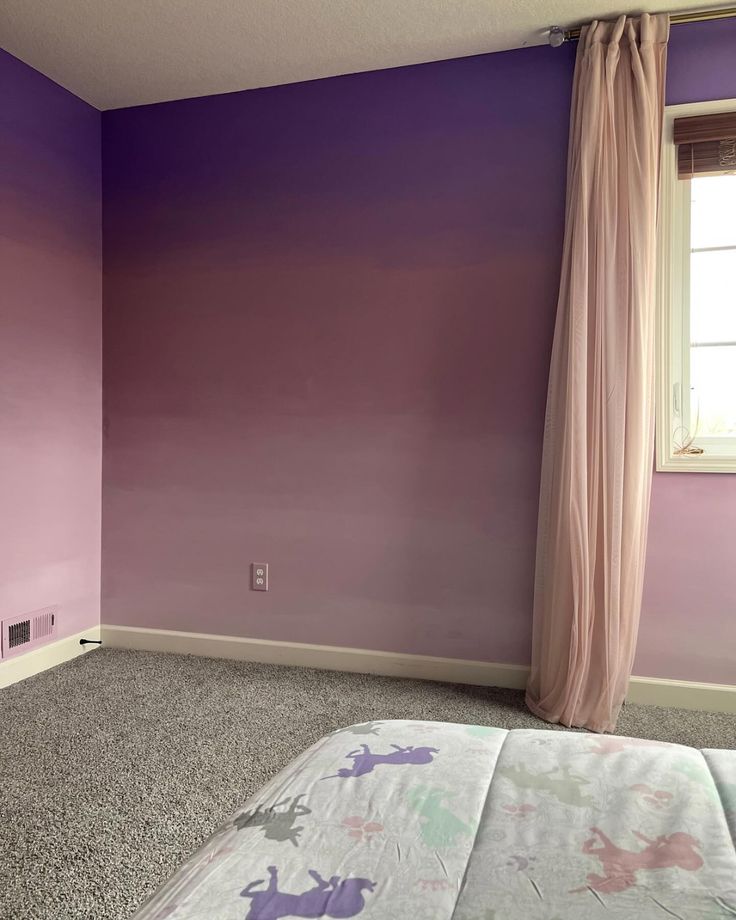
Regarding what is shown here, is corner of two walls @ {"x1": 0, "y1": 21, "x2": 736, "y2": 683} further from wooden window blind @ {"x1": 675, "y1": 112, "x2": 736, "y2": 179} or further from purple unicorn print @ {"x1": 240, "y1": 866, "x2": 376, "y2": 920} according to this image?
purple unicorn print @ {"x1": 240, "y1": 866, "x2": 376, "y2": 920}

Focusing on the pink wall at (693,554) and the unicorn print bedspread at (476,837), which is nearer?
the unicorn print bedspread at (476,837)

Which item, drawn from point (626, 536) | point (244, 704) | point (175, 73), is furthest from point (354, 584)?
point (175, 73)

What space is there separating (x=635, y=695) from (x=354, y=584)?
1.16 metres

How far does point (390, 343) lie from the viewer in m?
3.02

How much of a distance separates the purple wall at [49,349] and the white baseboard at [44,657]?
0.05m

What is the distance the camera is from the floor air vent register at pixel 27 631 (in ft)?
9.52

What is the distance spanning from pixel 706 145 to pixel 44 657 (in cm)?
324

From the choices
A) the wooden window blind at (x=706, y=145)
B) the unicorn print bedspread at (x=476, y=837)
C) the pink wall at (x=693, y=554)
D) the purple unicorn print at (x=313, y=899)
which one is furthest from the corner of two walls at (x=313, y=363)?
the purple unicorn print at (x=313, y=899)

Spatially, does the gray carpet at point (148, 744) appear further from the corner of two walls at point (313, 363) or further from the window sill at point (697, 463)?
the window sill at point (697, 463)

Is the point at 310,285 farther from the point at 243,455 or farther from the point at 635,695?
the point at 635,695

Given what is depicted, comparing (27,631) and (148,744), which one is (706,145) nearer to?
(148,744)

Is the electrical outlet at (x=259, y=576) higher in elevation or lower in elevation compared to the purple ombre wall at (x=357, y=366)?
lower

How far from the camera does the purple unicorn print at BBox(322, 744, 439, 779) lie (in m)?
0.95

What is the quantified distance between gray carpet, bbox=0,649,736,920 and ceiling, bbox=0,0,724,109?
2.46 metres
